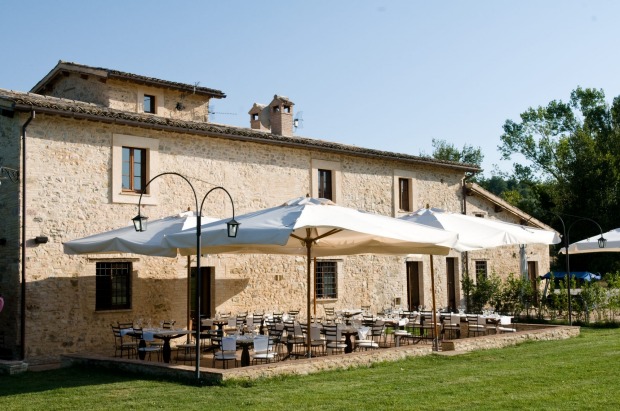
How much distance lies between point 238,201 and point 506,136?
33.1 metres

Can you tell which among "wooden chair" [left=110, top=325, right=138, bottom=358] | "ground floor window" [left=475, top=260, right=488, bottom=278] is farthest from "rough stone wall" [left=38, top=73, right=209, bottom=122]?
"ground floor window" [left=475, top=260, right=488, bottom=278]

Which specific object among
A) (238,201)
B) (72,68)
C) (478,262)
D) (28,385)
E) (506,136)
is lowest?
(28,385)

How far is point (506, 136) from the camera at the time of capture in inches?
1875

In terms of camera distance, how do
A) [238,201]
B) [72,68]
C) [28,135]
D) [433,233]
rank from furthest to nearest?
[72,68], [238,201], [28,135], [433,233]

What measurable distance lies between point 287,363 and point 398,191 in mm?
12885

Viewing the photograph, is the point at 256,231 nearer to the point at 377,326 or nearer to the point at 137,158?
the point at 377,326

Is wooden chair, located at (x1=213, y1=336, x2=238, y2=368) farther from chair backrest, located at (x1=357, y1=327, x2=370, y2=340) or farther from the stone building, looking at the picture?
Result: the stone building

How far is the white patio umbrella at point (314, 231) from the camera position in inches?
404

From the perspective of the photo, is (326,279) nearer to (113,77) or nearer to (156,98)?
(156,98)

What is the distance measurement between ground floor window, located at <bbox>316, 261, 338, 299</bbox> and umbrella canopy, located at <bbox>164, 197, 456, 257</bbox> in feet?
23.2

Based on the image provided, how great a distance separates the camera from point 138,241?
12.8m

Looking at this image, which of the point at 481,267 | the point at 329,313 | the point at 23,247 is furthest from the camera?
the point at 481,267

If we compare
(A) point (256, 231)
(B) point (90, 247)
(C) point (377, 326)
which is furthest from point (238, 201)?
(A) point (256, 231)

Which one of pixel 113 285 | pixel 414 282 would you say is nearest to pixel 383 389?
pixel 113 285
